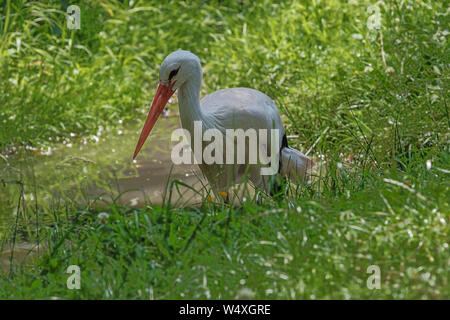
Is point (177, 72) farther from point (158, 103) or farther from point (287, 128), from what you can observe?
point (287, 128)

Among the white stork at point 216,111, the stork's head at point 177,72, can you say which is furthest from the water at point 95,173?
the stork's head at point 177,72

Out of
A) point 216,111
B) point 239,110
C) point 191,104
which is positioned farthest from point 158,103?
point 239,110

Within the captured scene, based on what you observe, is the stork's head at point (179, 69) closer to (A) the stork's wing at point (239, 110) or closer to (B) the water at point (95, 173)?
(A) the stork's wing at point (239, 110)

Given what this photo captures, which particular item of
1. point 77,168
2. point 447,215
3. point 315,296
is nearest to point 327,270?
point 315,296

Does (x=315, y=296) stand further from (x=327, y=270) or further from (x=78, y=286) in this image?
(x=78, y=286)

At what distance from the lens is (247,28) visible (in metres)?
7.69

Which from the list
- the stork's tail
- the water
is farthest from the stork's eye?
the stork's tail

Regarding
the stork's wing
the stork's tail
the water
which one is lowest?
the water

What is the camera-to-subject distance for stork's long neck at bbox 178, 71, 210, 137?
4.20 meters

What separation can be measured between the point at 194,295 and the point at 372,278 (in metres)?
0.62

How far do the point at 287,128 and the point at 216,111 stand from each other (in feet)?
5.41

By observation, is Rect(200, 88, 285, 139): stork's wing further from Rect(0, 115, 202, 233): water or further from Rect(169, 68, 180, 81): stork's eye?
Rect(0, 115, 202, 233): water

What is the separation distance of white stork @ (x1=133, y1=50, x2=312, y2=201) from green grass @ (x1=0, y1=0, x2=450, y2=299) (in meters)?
0.29

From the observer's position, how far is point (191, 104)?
13.8 feet
